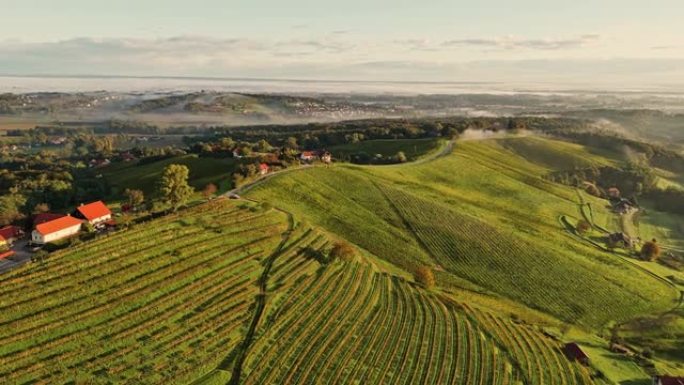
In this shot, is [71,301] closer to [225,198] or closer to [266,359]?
[266,359]

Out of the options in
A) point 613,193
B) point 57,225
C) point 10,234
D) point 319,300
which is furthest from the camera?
point 613,193

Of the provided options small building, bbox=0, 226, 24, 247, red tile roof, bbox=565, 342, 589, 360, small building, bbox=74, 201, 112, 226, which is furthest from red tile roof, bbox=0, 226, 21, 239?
red tile roof, bbox=565, 342, 589, 360

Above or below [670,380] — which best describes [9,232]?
above

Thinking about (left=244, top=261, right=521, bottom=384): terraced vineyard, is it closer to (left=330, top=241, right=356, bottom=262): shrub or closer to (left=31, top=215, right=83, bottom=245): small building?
(left=330, top=241, right=356, bottom=262): shrub

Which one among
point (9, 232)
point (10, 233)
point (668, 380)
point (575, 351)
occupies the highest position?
point (9, 232)

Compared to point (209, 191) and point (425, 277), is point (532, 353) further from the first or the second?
point (209, 191)

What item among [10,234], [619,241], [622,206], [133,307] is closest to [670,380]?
[133,307]

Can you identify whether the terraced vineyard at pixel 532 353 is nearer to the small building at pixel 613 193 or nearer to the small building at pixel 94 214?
the small building at pixel 94 214
